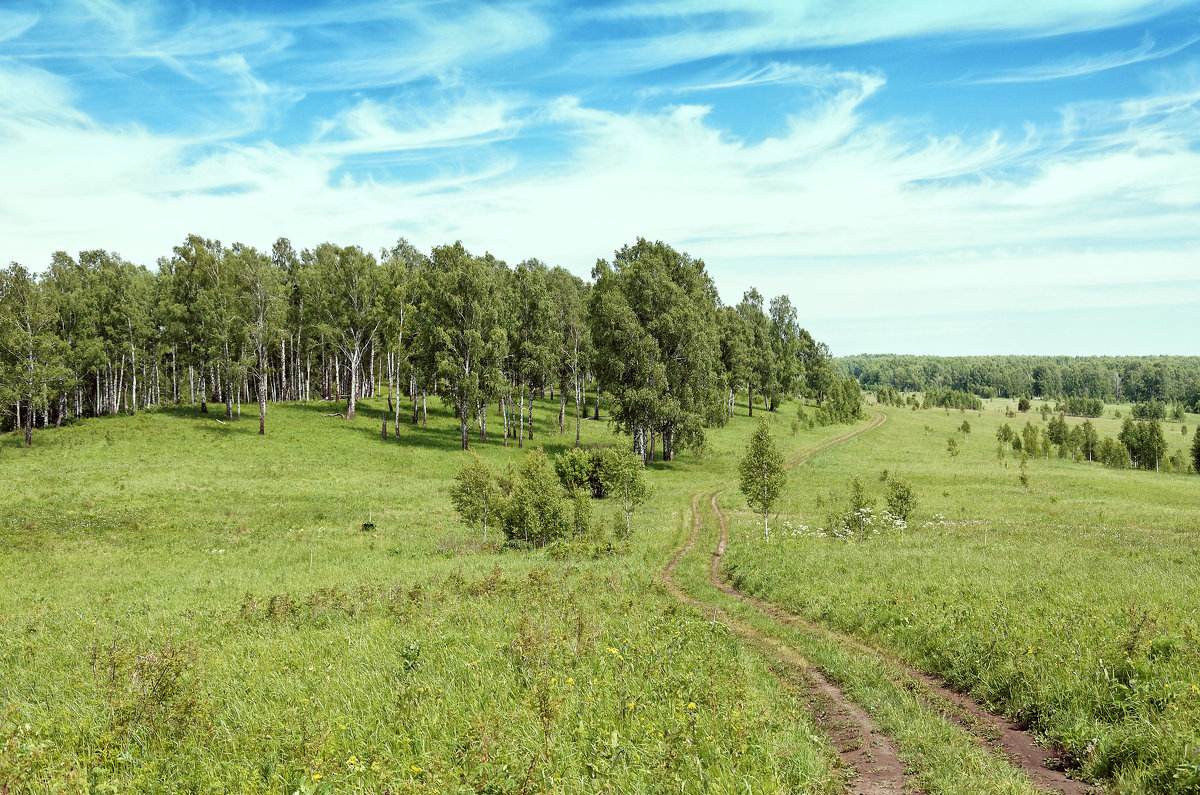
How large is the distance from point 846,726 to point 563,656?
5.13 meters

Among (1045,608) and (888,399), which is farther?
(888,399)

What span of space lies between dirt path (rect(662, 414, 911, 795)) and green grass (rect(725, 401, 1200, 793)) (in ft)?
8.32

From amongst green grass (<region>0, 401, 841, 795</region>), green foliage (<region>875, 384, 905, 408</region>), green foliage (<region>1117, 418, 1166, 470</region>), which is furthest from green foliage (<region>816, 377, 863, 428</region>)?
green grass (<region>0, 401, 841, 795</region>)

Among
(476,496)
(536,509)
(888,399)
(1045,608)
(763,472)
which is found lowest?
(536,509)

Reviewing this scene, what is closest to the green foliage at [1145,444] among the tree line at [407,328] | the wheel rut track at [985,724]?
the tree line at [407,328]

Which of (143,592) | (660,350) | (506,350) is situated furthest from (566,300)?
(143,592)

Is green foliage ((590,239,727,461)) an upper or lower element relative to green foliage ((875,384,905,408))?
upper

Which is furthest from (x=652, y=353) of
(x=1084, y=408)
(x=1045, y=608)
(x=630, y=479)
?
(x=1084, y=408)

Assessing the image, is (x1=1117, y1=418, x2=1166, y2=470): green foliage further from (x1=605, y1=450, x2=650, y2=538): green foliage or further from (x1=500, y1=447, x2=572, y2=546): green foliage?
(x1=500, y1=447, x2=572, y2=546): green foliage

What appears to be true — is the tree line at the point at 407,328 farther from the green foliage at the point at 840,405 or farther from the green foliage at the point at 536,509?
the green foliage at the point at 840,405

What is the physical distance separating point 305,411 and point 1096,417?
221613 mm

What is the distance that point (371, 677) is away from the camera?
10.4 metres

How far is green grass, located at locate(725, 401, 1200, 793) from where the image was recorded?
29.4ft

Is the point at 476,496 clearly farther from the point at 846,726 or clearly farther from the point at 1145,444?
the point at 1145,444
